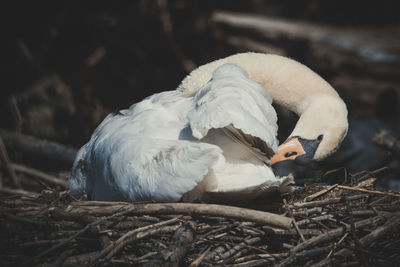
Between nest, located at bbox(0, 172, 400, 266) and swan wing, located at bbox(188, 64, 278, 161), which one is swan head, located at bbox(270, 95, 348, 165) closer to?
swan wing, located at bbox(188, 64, 278, 161)

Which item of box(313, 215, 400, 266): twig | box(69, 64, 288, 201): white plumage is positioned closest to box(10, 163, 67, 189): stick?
box(69, 64, 288, 201): white plumage

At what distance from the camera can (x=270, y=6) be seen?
948cm

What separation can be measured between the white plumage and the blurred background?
3197 millimetres

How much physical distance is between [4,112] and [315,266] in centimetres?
531

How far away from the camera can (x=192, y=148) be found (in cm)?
247

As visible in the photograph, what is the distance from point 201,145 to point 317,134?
44.0 inches

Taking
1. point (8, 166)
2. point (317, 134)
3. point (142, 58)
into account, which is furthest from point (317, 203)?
point (142, 58)

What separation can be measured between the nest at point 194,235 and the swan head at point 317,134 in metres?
0.51

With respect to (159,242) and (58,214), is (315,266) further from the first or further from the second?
(58,214)

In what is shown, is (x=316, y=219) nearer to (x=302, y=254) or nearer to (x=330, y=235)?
(x=330, y=235)

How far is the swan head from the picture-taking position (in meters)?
3.17


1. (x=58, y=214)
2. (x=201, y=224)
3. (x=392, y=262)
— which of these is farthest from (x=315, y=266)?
(x=58, y=214)

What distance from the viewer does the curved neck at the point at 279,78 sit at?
12.1 feet

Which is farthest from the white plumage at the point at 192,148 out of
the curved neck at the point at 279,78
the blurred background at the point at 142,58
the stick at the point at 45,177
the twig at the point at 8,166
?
the blurred background at the point at 142,58
